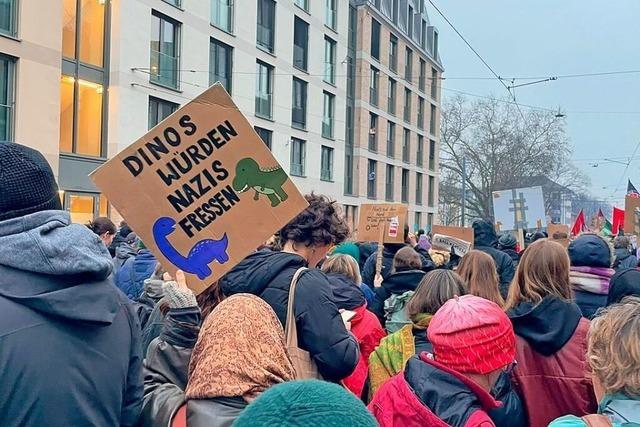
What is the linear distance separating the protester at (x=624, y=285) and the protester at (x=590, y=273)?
19cm

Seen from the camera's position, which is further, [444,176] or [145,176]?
[444,176]

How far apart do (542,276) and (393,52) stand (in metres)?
39.2

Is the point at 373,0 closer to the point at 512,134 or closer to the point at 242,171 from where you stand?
the point at 512,134

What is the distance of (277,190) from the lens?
3111 mm

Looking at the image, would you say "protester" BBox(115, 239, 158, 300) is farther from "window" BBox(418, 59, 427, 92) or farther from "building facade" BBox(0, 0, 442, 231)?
"window" BBox(418, 59, 427, 92)

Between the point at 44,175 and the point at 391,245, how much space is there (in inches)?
259

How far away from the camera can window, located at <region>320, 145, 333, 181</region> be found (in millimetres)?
32031

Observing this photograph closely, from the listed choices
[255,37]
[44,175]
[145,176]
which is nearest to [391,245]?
[145,176]

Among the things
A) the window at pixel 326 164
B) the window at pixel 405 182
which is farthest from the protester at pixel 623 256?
the window at pixel 405 182

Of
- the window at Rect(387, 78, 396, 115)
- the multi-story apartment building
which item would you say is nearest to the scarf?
the multi-story apartment building

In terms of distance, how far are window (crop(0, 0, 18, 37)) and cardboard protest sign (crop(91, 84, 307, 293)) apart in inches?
604

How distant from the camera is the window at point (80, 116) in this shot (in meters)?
18.6

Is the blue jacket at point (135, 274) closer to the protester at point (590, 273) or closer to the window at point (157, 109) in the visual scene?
the protester at point (590, 273)

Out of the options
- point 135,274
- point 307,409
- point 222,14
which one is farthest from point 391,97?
point 307,409
